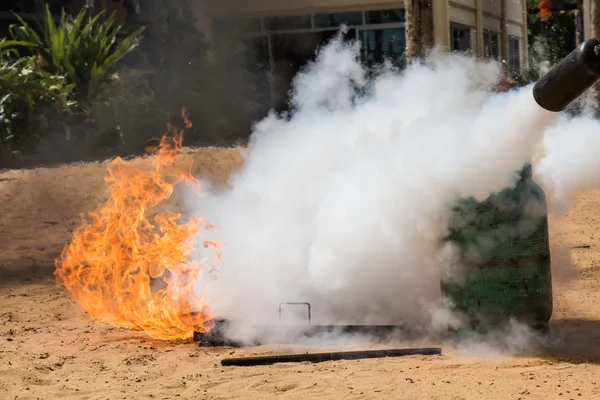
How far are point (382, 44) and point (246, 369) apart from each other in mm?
16773

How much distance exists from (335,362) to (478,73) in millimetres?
2829

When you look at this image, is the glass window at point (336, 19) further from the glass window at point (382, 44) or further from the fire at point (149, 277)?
the fire at point (149, 277)

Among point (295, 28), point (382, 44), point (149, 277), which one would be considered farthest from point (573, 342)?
point (295, 28)

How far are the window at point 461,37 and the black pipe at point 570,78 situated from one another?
55.5ft

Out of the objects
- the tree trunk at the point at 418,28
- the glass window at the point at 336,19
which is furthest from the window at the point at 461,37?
the tree trunk at the point at 418,28

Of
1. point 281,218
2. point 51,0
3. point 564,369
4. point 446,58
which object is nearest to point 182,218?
point 281,218

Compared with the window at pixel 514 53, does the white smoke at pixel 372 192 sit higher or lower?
lower

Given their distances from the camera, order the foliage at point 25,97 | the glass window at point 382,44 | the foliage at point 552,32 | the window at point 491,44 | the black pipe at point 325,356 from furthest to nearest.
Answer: the foliage at point 552,32 < the window at point 491,44 < the glass window at point 382,44 < the foliage at point 25,97 < the black pipe at point 325,356

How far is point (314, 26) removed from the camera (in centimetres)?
2308

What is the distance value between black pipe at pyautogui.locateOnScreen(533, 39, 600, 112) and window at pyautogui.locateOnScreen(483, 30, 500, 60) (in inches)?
814

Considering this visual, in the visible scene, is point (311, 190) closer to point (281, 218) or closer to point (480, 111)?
point (281, 218)

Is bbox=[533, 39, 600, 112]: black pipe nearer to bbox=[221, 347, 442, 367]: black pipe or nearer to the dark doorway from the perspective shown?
bbox=[221, 347, 442, 367]: black pipe

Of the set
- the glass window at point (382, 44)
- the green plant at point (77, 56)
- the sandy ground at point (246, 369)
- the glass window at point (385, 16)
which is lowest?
the sandy ground at point (246, 369)

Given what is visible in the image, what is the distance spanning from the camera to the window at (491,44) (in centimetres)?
2708
